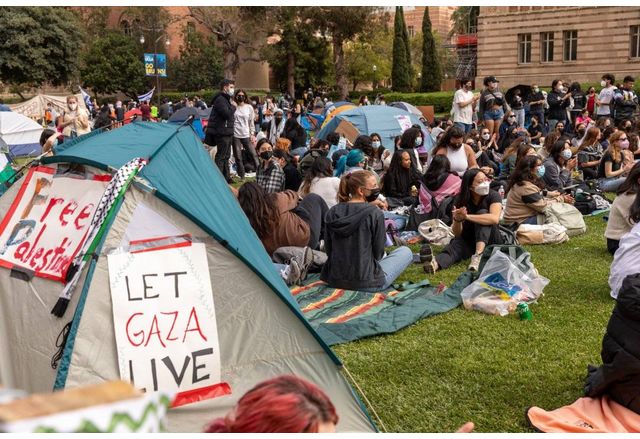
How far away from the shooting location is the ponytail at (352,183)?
20.8ft

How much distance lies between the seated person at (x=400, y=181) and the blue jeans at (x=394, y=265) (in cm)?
260

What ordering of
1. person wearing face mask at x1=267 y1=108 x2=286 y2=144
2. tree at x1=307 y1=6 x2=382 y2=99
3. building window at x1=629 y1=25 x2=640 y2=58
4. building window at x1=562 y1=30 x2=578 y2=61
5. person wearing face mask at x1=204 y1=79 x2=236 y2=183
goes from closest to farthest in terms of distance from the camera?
person wearing face mask at x1=204 y1=79 x2=236 y2=183 → person wearing face mask at x1=267 y1=108 x2=286 y2=144 → building window at x1=629 y1=25 x2=640 y2=58 → building window at x1=562 y1=30 x2=578 y2=61 → tree at x1=307 y1=6 x2=382 y2=99

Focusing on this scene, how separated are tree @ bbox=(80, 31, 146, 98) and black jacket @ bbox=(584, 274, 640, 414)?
1919 inches

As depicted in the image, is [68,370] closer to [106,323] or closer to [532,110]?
[106,323]

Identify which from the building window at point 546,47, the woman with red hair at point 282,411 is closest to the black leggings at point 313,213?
the woman with red hair at point 282,411

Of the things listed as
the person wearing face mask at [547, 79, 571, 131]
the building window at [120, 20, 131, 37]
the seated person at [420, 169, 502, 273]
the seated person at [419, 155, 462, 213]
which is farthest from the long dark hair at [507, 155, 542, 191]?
the building window at [120, 20, 131, 37]

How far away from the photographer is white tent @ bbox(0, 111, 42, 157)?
66.3 ft

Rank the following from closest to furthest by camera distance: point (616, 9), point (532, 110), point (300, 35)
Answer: point (532, 110)
point (616, 9)
point (300, 35)

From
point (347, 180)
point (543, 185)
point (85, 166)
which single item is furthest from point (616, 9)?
point (85, 166)

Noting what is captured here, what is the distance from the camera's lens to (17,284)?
434 cm

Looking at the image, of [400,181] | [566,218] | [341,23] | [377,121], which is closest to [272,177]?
[400,181]

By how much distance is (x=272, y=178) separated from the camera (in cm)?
905

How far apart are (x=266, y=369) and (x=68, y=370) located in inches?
41.8

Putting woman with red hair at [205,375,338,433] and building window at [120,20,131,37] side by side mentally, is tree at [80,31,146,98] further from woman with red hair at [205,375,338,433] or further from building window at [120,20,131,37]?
woman with red hair at [205,375,338,433]
